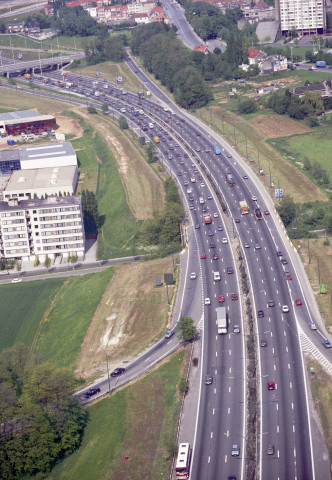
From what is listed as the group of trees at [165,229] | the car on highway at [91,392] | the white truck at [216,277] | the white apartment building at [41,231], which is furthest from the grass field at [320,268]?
the white apartment building at [41,231]

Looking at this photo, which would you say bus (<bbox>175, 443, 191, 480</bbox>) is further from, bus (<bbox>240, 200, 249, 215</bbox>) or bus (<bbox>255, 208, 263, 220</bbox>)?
bus (<bbox>240, 200, 249, 215</bbox>)

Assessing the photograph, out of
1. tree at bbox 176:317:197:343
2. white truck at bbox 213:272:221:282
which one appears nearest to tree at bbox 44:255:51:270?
white truck at bbox 213:272:221:282

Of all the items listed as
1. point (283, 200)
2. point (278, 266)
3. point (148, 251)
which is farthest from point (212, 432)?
point (283, 200)

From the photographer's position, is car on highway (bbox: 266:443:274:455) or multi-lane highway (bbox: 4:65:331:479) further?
multi-lane highway (bbox: 4:65:331:479)

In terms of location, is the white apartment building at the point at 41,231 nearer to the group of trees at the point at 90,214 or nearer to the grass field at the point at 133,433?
the group of trees at the point at 90,214

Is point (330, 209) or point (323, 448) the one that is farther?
point (330, 209)

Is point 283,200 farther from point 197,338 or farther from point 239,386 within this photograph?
point 239,386
